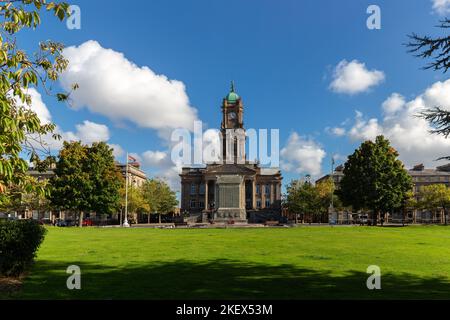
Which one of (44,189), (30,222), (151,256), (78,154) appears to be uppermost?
(78,154)

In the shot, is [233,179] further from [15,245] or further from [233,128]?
[15,245]

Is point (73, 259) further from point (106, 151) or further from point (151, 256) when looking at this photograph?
point (106, 151)

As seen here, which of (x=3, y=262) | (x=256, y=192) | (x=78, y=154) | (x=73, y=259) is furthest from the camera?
(x=256, y=192)

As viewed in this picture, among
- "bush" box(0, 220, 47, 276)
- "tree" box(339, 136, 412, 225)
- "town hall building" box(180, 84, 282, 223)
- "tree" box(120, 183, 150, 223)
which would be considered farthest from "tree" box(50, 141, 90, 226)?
"bush" box(0, 220, 47, 276)

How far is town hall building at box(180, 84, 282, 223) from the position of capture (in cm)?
11512

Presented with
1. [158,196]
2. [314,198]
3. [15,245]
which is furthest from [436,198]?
[15,245]

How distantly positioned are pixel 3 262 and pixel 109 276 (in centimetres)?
360

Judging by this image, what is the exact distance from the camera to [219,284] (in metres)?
13.2

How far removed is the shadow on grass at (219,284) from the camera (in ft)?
38.7

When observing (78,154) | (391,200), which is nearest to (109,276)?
(78,154)

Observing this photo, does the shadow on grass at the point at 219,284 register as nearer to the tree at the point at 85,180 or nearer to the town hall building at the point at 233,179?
the tree at the point at 85,180

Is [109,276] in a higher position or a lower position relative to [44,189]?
lower

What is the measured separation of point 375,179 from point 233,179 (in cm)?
4294
